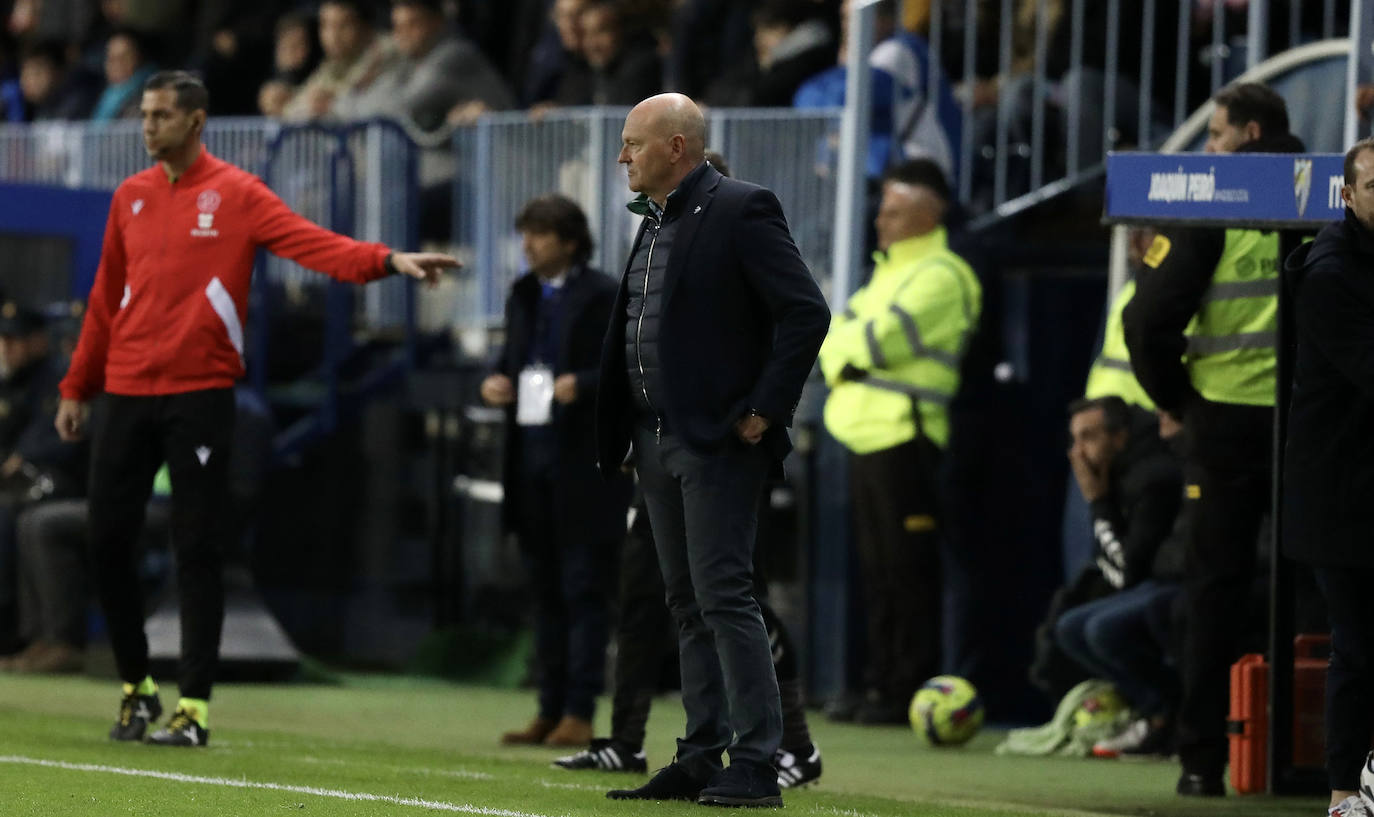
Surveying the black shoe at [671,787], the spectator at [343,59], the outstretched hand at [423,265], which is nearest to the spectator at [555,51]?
the spectator at [343,59]

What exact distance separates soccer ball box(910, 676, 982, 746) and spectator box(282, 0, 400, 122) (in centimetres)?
706

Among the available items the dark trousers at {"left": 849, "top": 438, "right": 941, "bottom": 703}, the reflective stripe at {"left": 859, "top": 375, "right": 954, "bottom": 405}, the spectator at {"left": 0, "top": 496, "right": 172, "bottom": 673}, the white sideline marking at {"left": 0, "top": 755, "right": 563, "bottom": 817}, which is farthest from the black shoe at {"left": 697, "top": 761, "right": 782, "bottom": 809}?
the spectator at {"left": 0, "top": 496, "right": 172, "bottom": 673}

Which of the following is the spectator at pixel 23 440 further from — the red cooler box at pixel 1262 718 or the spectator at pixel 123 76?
the red cooler box at pixel 1262 718

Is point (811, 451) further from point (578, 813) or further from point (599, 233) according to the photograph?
point (578, 813)

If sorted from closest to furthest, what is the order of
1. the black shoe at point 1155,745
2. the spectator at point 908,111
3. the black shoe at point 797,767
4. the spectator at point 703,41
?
the black shoe at point 797,767
the black shoe at point 1155,745
the spectator at point 908,111
the spectator at point 703,41

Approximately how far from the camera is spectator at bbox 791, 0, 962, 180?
11.6 meters

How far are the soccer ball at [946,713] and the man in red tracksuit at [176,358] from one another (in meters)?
2.79

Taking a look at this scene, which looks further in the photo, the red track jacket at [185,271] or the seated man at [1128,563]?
the seated man at [1128,563]

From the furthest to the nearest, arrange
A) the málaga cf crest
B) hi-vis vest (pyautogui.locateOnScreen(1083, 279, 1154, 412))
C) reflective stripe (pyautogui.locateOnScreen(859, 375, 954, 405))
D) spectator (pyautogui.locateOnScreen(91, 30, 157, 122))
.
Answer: spectator (pyautogui.locateOnScreen(91, 30, 157, 122)) < reflective stripe (pyautogui.locateOnScreen(859, 375, 954, 405)) < hi-vis vest (pyautogui.locateOnScreen(1083, 279, 1154, 412)) < the málaga cf crest

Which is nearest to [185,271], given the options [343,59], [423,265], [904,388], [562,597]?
[423,265]

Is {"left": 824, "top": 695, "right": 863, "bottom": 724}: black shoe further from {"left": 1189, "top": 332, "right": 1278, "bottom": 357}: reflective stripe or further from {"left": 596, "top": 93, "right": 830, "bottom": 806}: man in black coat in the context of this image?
{"left": 596, "top": 93, "right": 830, "bottom": 806}: man in black coat

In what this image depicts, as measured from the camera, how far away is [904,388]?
10.6 meters

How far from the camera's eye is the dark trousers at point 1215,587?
7.91 metres

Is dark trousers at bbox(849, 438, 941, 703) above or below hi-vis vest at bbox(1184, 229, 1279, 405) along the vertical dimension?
below
